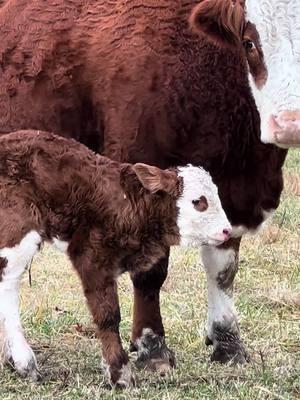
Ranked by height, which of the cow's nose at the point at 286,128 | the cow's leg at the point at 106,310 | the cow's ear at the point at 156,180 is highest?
the cow's nose at the point at 286,128

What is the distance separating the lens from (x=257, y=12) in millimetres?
4816

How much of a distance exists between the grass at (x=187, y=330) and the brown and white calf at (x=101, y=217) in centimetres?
34

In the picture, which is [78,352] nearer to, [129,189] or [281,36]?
[129,189]

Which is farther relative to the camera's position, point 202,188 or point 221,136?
point 221,136

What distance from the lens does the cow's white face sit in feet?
14.2

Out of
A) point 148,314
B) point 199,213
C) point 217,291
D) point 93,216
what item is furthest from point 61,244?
point 217,291

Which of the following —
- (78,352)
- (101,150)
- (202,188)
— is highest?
(202,188)

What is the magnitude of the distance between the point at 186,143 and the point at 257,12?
71 centimetres

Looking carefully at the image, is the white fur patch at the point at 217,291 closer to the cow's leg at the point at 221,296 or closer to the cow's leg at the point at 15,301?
the cow's leg at the point at 221,296

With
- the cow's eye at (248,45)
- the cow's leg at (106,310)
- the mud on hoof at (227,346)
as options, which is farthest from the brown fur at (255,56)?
the mud on hoof at (227,346)

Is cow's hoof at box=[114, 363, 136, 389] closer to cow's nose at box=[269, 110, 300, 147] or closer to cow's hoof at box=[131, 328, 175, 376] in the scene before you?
cow's hoof at box=[131, 328, 175, 376]

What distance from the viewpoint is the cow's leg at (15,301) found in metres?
4.42

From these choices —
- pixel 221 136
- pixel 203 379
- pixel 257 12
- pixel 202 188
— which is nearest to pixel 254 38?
pixel 257 12

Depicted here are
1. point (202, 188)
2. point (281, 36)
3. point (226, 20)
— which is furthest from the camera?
point (226, 20)
